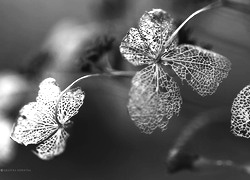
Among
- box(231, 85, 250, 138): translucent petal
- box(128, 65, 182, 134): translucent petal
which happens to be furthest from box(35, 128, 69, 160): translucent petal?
box(231, 85, 250, 138): translucent petal

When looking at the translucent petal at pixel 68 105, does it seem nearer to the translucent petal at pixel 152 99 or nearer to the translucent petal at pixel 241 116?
the translucent petal at pixel 152 99

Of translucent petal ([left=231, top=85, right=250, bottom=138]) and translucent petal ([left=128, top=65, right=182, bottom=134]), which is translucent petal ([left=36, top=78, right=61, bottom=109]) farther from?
translucent petal ([left=231, top=85, right=250, bottom=138])

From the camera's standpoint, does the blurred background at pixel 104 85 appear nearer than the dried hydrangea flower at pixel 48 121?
No

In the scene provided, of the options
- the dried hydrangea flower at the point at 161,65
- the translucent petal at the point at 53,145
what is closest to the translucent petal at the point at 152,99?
the dried hydrangea flower at the point at 161,65

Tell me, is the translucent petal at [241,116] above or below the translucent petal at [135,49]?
below

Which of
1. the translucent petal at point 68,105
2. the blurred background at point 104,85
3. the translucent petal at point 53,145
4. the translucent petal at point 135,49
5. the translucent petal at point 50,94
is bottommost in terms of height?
the blurred background at point 104,85

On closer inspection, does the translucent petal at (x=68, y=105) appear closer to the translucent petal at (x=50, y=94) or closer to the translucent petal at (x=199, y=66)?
the translucent petal at (x=50, y=94)

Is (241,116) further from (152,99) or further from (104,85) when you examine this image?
(104,85)
